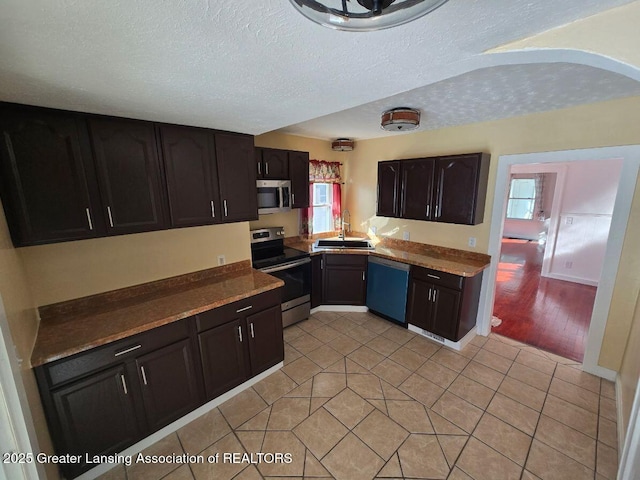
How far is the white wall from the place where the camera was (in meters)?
4.38

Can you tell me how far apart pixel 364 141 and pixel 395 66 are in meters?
2.94

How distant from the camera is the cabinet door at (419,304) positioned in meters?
2.94

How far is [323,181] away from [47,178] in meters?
3.01

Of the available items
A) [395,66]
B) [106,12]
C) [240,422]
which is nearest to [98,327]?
[240,422]

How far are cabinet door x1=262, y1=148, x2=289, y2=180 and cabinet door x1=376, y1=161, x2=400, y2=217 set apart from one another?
1.28 m

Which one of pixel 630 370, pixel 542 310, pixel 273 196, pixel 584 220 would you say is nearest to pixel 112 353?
pixel 273 196

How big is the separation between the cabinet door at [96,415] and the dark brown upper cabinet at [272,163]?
2.11 meters

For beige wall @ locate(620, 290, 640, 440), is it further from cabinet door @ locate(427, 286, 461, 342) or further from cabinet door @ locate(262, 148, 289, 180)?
cabinet door @ locate(262, 148, 289, 180)

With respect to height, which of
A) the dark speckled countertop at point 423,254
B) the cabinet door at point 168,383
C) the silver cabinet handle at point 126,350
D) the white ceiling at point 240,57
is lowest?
the cabinet door at point 168,383

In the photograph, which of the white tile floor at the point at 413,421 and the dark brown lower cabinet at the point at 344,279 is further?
the dark brown lower cabinet at the point at 344,279

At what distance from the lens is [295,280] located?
10.3 feet

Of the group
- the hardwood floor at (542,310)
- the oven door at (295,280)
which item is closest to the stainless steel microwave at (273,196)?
the oven door at (295,280)

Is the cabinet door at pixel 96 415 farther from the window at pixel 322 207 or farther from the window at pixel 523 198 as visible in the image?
the window at pixel 523 198

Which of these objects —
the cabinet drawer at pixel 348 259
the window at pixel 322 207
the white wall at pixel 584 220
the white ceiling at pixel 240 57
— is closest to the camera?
the white ceiling at pixel 240 57
